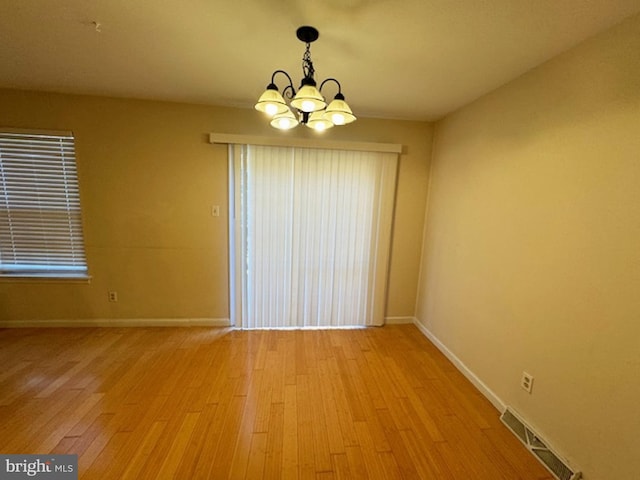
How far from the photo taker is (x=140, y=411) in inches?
71.2

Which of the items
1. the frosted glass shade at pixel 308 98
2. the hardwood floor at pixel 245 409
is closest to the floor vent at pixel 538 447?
the hardwood floor at pixel 245 409

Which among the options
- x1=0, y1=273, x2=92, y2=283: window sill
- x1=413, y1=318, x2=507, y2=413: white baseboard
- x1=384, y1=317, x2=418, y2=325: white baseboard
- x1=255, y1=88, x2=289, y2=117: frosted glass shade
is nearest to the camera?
x1=255, y1=88, x2=289, y2=117: frosted glass shade

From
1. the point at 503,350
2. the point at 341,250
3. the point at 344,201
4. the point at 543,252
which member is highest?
the point at 344,201

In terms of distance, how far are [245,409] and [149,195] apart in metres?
2.22

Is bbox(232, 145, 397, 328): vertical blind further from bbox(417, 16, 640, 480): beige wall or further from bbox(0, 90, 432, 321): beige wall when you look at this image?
bbox(417, 16, 640, 480): beige wall

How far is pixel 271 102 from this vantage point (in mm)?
1349

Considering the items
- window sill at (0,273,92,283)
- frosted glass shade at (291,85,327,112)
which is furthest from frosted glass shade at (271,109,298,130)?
window sill at (0,273,92,283)

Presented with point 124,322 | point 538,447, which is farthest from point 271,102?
point 124,322

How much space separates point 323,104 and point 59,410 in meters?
2.56

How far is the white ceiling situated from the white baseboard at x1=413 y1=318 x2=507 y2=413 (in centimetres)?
229

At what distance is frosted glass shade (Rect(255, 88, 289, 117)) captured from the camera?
4.43 ft

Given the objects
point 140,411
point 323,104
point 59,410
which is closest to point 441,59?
point 323,104

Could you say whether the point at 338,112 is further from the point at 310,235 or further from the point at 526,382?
the point at 526,382

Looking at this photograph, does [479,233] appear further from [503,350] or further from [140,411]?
[140,411]
